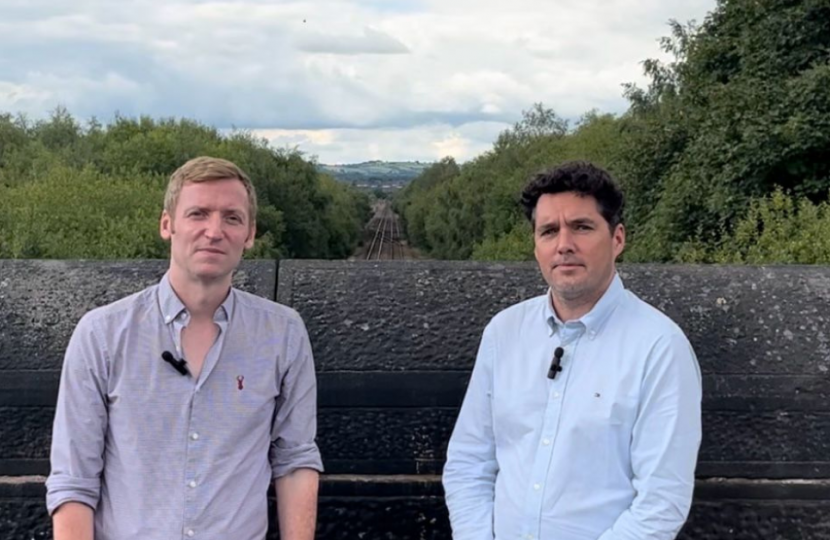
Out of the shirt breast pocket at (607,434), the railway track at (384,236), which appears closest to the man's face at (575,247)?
the shirt breast pocket at (607,434)

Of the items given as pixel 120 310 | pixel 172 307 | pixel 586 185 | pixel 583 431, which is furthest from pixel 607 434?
pixel 120 310

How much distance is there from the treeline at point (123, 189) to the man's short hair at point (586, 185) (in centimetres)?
1227

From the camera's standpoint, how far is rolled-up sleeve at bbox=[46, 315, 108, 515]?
7.32 ft

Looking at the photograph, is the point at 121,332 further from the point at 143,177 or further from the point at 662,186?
the point at 143,177

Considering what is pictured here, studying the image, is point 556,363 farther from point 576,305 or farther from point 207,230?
point 207,230

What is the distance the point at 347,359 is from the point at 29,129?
44855mm

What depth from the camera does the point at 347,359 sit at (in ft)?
10.0

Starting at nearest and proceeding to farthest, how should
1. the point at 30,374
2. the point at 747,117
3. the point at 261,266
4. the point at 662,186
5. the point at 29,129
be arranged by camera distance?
the point at 30,374
the point at 261,266
the point at 747,117
the point at 662,186
the point at 29,129

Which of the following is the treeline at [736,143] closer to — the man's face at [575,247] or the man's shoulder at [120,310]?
the man's face at [575,247]

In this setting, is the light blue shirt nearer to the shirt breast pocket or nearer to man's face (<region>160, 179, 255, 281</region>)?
the shirt breast pocket

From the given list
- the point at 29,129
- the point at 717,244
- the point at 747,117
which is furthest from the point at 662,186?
the point at 29,129

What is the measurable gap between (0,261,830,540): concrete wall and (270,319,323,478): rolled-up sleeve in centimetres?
61

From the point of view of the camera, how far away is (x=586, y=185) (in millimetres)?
2389

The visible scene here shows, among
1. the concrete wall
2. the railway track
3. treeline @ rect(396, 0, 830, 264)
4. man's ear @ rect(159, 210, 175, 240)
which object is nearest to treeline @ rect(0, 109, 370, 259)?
the railway track
